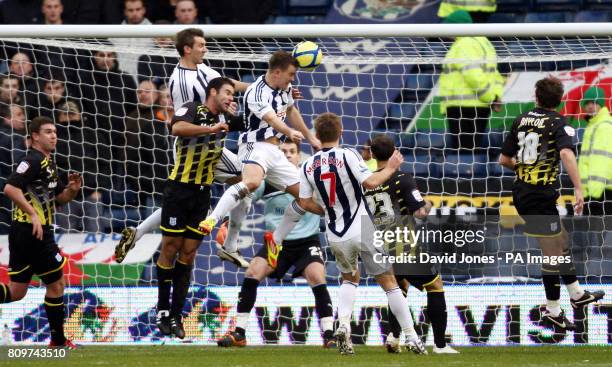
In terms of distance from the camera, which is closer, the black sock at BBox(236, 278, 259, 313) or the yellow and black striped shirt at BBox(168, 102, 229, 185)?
the yellow and black striped shirt at BBox(168, 102, 229, 185)

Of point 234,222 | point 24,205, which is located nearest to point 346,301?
point 234,222

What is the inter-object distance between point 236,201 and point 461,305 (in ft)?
9.40

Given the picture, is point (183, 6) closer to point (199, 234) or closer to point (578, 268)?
point (199, 234)

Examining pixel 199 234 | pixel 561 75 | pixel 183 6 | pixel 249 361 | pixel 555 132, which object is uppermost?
pixel 183 6

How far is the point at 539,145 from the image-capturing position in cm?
1077

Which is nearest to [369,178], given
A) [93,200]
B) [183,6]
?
[93,200]

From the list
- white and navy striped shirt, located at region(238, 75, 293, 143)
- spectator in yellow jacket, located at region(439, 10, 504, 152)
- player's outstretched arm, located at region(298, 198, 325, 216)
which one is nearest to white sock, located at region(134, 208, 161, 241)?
white and navy striped shirt, located at region(238, 75, 293, 143)

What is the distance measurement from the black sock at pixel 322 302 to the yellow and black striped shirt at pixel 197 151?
4.82ft

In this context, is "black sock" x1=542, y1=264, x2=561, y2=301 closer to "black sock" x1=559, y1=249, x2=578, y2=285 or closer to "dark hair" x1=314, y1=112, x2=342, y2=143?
"black sock" x1=559, y1=249, x2=578, y2=285

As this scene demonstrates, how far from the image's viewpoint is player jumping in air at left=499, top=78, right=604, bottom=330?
1075 centimetres

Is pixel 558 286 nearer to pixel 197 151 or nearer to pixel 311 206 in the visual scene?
pixel 311 206

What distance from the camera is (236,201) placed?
10.5m

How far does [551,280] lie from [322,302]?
6.88ft

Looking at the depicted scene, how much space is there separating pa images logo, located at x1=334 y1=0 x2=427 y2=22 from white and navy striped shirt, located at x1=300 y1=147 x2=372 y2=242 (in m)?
6.03
